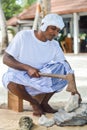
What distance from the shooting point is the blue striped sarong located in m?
4.43

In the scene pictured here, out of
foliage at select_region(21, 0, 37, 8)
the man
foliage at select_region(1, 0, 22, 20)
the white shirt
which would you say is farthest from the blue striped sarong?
foliage at select_region(21, 0, 37, 8)

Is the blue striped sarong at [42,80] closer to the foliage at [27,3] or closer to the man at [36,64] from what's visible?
the man at [36,64]

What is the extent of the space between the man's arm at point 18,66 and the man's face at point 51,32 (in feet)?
1.23

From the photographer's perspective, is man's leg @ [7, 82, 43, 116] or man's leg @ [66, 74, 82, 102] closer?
man's leg @ [66, 74, 82, 102]

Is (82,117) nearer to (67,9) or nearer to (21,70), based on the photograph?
(21,70)

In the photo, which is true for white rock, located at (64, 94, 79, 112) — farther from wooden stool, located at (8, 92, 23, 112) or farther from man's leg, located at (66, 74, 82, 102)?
wooden stool, located at (8, 92, 23, 112)

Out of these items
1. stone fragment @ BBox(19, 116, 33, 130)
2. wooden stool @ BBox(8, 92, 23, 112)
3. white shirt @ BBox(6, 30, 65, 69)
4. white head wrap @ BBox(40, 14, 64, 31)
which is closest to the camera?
stone fragment @ BBox(19, 116, 33, 130)

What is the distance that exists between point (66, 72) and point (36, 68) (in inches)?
13.2

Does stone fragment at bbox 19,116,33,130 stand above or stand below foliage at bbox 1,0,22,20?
above

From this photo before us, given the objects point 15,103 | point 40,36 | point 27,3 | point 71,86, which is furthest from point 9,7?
point 71,86

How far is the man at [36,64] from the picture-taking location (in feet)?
14.4

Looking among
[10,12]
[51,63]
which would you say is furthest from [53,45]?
[10,12]

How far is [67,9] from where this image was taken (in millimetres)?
19984

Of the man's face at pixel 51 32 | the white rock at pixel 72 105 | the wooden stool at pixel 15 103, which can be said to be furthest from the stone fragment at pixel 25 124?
the man's face at pixel 51 32
